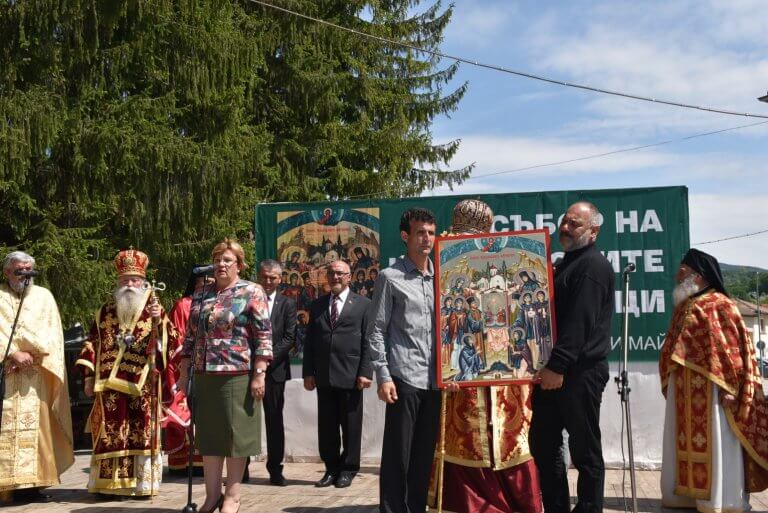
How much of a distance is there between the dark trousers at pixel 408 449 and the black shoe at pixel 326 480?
3111mm

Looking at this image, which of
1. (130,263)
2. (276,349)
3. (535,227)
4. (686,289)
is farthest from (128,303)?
(686,289)

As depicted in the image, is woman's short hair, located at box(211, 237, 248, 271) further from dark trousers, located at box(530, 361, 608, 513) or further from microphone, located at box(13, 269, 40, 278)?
dark trousers, located at box(530, 361, 608, 513)

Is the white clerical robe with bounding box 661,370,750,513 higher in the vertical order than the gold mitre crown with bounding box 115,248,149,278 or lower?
lower

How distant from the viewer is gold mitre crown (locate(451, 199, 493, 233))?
6586 mm

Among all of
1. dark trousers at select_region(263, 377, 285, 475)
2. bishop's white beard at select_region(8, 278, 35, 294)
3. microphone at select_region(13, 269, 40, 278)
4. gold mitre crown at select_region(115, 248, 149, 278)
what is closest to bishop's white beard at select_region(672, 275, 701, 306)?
dark trousers at select_region(263, 377, 285, 475)

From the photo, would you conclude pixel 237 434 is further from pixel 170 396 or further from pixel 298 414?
pixel 298 414

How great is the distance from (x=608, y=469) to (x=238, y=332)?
4661mm

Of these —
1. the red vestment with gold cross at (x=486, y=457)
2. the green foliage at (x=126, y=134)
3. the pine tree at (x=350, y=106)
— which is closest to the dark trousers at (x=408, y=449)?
the red vestment with gold cross at (x=486, y=457)

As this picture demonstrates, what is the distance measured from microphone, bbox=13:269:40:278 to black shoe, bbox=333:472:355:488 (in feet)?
10.6

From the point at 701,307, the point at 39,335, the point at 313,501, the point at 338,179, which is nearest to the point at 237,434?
the point at 313,501

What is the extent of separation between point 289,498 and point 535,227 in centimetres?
374

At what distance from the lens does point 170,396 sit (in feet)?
28.3

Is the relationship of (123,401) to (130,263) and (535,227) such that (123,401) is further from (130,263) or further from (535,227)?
(535,227)

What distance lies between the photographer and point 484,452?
21.3 ft
